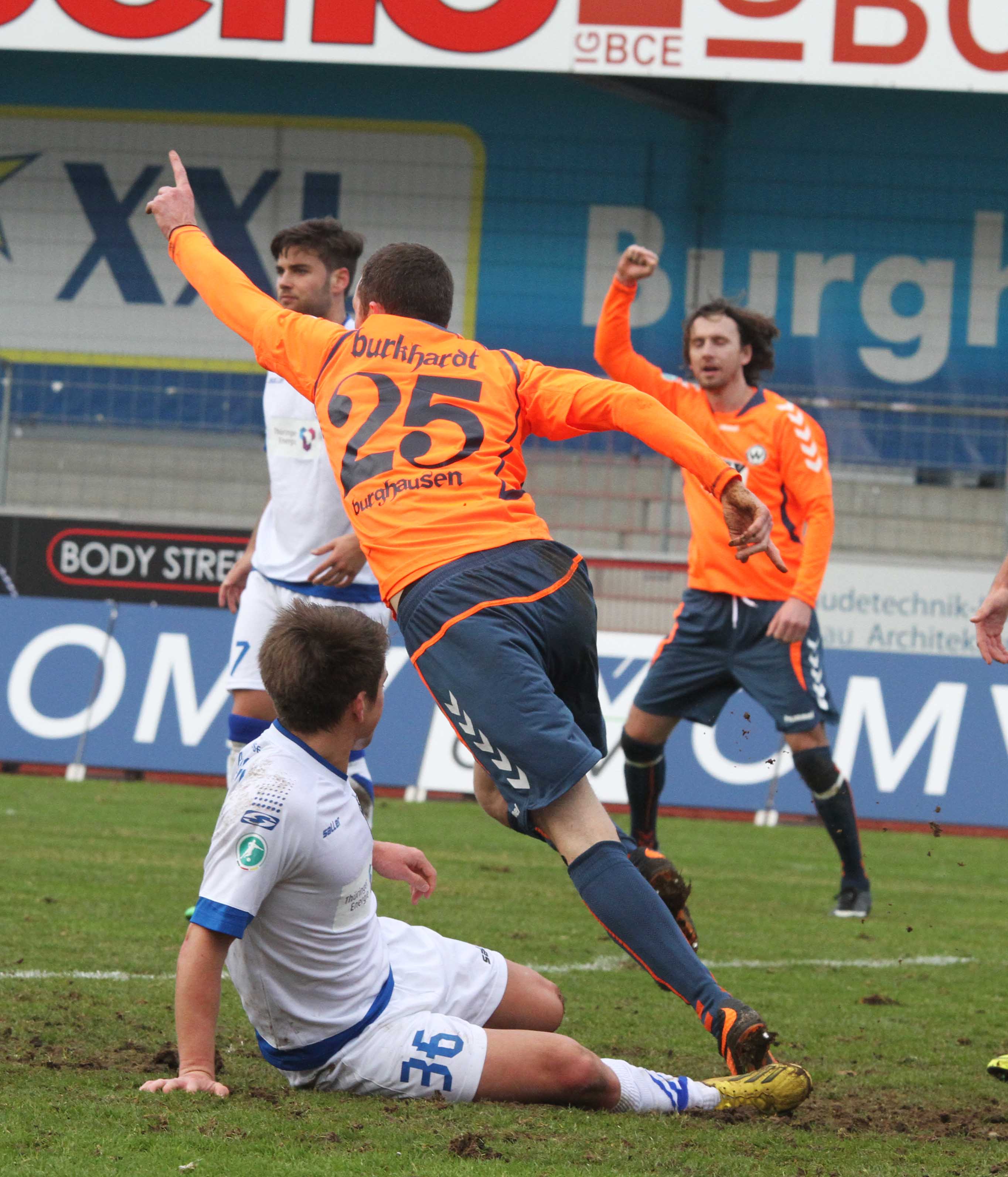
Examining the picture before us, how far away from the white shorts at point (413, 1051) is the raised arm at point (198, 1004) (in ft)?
0.88

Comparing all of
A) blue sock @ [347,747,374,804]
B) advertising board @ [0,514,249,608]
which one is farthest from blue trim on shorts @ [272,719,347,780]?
advertising board @ [0,514,249,608]

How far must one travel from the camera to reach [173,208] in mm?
4059

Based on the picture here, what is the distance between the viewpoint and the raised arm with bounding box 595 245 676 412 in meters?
4.78

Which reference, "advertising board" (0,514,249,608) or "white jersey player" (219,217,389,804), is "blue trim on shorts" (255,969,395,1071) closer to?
"white jersey player" (219,217,389,804)

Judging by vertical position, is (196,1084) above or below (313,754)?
below

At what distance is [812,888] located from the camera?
7250mm

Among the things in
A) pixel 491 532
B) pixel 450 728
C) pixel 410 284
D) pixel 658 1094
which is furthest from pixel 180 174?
pixel 450 728

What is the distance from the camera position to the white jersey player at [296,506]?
5289 millimetres

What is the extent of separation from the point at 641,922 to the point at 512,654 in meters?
0.63

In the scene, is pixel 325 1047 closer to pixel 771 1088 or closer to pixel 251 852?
pixel 251 852

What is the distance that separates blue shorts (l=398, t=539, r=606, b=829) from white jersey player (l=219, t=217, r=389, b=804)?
5.80 ft

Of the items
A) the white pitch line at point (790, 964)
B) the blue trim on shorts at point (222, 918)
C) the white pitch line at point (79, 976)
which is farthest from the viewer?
the white pitch line at point (790, 964)

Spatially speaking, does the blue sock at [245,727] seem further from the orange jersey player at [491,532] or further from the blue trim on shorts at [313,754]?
the blue trim on shorts at [313,754]

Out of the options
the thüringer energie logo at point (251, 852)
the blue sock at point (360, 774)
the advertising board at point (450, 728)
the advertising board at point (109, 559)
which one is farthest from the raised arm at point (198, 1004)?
the advertising board at point (109, 559)
